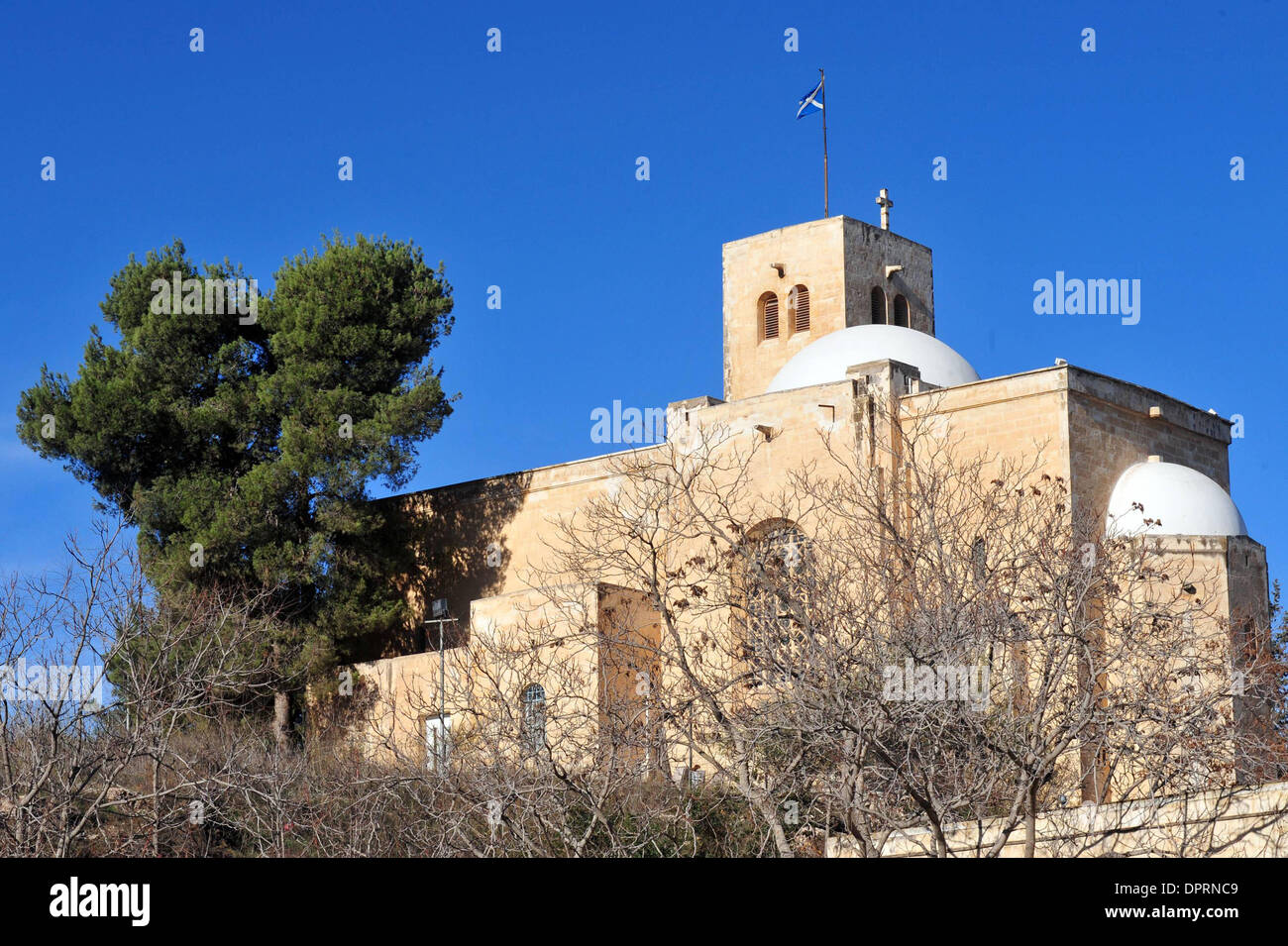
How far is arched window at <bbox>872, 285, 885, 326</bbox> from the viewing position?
2700cm

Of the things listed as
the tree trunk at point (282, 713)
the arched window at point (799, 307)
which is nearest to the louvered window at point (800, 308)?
the arched window at point (799, 307)

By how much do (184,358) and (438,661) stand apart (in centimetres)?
690

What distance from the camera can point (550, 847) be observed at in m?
13.2

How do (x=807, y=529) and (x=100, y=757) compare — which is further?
(x=807, y=529)

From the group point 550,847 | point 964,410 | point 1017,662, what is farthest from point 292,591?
point 1017,662

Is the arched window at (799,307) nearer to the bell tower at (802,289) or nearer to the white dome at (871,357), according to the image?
the bell tower at (802,289)

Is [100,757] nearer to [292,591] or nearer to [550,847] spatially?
[550,847]

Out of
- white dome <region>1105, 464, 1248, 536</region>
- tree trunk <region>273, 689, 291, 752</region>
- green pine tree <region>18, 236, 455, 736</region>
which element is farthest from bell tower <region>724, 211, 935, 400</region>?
tree trunk <region>273, 689, 291, 752</region>

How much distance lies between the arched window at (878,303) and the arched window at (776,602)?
12.0 meters

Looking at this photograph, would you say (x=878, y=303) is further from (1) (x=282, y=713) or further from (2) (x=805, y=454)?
(1) (x=282, y=713)

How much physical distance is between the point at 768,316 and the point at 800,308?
0.62 meters

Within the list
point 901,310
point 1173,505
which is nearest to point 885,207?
point 901,310

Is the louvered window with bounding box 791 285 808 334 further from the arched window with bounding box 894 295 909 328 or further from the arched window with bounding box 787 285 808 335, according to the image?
the arched window with bounding box 894 295 909 328

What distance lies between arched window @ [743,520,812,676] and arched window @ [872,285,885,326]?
1201cm
